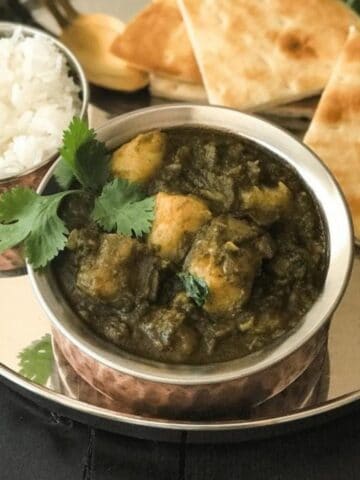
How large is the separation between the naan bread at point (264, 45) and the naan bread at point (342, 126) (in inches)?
3.5

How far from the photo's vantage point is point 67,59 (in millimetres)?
2553

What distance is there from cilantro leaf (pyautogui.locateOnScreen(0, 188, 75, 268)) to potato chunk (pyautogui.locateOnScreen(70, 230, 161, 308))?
3.8 inches

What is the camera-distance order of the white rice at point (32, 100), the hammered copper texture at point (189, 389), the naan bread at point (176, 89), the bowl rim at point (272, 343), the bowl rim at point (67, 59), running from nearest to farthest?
the bowl rim at point (272, 343) < the hammered copper texture at point (189, 389) < the bowl rim at point (67, 59) < the white rice at point (32, 100) < the naan bread at point (176, 89)

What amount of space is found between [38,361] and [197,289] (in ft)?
1.75

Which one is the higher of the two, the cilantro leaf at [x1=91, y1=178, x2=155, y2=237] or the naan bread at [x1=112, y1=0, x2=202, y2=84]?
the cilantro leaf at [x1=91, y1=178, x2=155, y2=237]

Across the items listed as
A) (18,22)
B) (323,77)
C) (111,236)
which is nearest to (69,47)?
(18,22)

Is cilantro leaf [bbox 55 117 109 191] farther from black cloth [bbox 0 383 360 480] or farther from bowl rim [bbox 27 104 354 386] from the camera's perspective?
black cloth [bbox 0 383 360 480]

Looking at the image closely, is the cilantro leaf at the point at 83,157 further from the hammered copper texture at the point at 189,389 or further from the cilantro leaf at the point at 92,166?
the hammered copper texture at the point at 189,389

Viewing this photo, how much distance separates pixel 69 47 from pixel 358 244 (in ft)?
3.88

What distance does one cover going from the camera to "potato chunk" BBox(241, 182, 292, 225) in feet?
6.20

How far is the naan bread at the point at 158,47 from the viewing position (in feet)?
8.29

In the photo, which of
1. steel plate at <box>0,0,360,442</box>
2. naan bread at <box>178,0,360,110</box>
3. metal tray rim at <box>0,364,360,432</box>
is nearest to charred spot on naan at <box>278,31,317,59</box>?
naan bread at <box>178,0,360,110</box>

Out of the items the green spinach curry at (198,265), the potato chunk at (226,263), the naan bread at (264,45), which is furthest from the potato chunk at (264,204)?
the naan bread at (264,45)

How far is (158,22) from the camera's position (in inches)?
103
